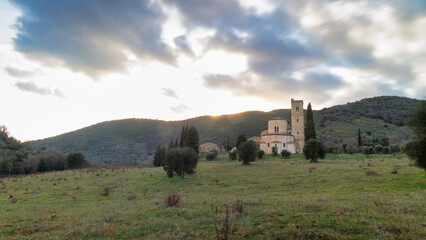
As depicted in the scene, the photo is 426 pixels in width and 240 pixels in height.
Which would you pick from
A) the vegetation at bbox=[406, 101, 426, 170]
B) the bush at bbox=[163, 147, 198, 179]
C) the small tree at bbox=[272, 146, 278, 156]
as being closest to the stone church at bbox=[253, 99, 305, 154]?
the small tree at bbox=[272, 146, 278, 156]

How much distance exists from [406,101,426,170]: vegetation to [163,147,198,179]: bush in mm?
23972

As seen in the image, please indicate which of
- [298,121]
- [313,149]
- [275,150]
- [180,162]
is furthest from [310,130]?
[180,162]

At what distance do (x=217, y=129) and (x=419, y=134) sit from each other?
404 feet

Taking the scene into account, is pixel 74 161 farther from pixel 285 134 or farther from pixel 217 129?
pixel 217 129

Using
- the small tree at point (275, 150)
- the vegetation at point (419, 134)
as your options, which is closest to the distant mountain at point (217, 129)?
the small tree at point (275, 150)

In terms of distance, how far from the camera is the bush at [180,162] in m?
31.8

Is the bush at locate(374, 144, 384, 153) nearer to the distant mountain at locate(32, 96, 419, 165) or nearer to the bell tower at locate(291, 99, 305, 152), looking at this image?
the bell tower at locate(291, 99, 305, 152)

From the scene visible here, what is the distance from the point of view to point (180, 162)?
31859 millimetres

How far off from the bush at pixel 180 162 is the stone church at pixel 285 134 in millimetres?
39519

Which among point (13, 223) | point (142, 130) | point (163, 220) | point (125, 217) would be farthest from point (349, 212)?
point (142, 130)

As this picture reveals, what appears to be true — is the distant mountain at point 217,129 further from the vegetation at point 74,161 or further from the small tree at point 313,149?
the small tree at point 313,149

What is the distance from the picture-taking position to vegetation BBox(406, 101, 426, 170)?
17156 mm

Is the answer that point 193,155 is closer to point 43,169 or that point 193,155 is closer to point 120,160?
point 43,169

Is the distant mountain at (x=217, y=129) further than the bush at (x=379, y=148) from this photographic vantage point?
Yes
